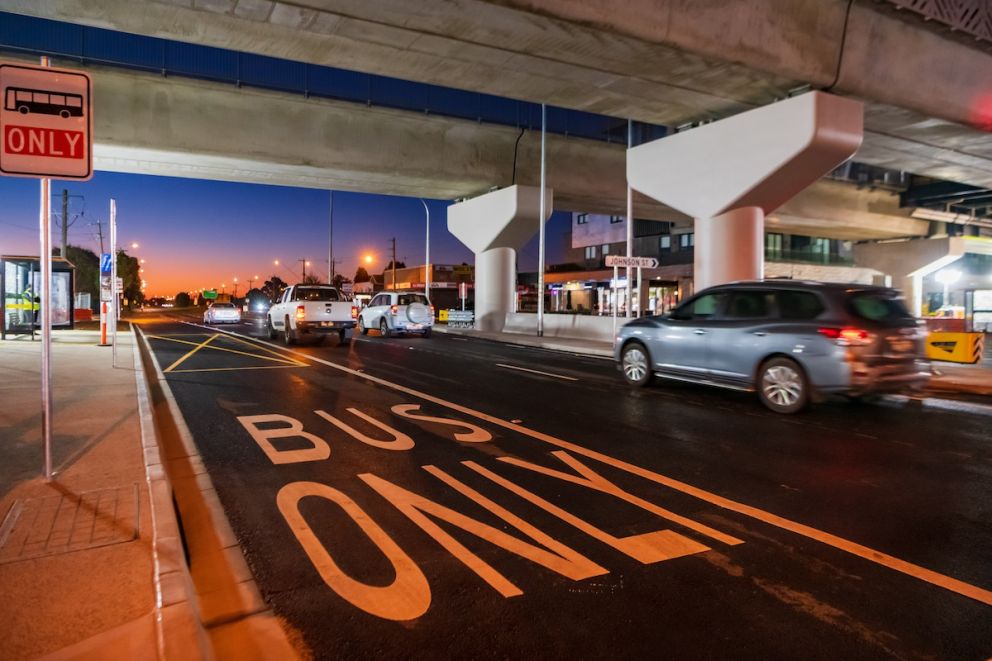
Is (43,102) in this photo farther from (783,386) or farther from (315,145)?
(315,145)

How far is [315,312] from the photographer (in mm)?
20203

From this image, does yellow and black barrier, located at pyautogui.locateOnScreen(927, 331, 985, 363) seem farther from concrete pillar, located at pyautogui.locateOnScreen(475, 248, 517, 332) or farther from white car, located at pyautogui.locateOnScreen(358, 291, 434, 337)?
concrete pillar, located at pyautogui.locateOnScreen(475, 248, 517, 332)

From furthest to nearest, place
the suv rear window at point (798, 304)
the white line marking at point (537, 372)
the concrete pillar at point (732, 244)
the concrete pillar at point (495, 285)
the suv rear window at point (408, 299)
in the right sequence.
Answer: the concrete pillar at point (495, 285) < the suv rear window at point (408, 299) < the concrete pillar at point (732, 244) < the white line marking at point (537, 372) < the suv rear window at point (798, 304)

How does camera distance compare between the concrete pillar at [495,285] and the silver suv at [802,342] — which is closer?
the silver suv at [802,342]

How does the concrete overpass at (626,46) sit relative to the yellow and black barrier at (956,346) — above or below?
above

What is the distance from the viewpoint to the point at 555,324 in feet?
88.7

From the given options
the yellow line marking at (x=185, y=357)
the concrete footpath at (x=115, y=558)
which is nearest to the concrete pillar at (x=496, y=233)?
the yellow line marking at (x=185, y=357)

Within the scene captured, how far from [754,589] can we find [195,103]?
20727 mm

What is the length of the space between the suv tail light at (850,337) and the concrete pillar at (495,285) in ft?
69.3

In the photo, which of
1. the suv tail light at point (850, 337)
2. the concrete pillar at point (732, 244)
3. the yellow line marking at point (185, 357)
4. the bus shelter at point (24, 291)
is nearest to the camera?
the suv tail light at point (850, 337)

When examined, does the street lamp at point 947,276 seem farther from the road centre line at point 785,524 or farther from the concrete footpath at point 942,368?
the road centre line at point 785,524

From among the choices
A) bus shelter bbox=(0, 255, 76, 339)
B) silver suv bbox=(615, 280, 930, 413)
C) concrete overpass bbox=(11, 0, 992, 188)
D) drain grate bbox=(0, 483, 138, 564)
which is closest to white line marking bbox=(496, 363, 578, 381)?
silver suv bbox=(615, 280, 930, 413)

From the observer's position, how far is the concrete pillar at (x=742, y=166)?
50.4ft

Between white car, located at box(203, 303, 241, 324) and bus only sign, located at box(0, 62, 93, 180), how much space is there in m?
38.2
